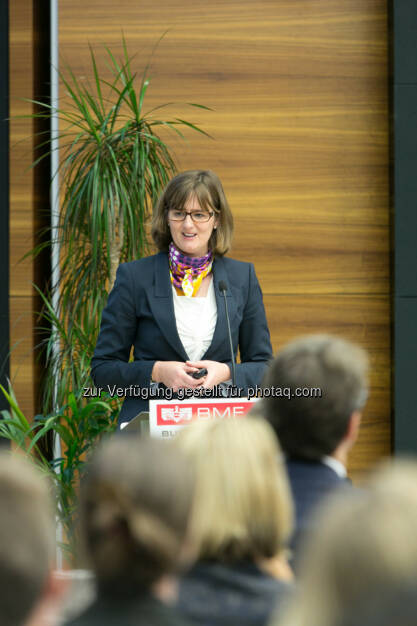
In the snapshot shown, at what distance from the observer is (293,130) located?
4383mm

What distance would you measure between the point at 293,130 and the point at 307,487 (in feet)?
10.9

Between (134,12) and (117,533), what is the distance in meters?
3.97

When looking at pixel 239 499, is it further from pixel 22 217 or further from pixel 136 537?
pixel 22 217

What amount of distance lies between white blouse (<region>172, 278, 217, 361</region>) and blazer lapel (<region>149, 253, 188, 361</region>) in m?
0.03

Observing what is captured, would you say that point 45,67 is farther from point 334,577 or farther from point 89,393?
point 334,577

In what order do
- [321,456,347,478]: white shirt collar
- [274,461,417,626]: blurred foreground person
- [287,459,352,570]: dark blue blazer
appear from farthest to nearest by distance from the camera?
[321,456,347,478]: white shirt collar < [287,459,352,570]: dark blue blazer < [274,461,417,626]: blurred foreground person

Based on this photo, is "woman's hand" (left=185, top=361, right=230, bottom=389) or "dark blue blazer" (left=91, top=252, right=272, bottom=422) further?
"dark blue blazer" (left=91, top=252, right=272, bottom=422)

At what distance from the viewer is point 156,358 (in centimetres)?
263

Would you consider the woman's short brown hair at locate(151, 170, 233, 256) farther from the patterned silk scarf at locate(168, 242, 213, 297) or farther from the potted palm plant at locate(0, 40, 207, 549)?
the potted palm plant at locate(0, 40, 207, 549)

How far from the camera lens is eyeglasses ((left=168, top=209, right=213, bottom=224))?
8.65 ft

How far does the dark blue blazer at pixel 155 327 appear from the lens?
257 centimetres

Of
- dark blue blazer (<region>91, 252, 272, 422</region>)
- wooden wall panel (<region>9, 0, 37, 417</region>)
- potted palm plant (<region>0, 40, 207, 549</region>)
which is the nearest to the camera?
dark blue blazer (<region>91, 252, 272, 422</region>)

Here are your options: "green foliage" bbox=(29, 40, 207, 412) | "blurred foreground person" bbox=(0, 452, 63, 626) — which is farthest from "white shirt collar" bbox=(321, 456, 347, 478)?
"green foliage" bbox=(29, 40, 207, 412)

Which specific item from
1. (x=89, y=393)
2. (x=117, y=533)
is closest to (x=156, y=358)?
(x=89, y=393)
